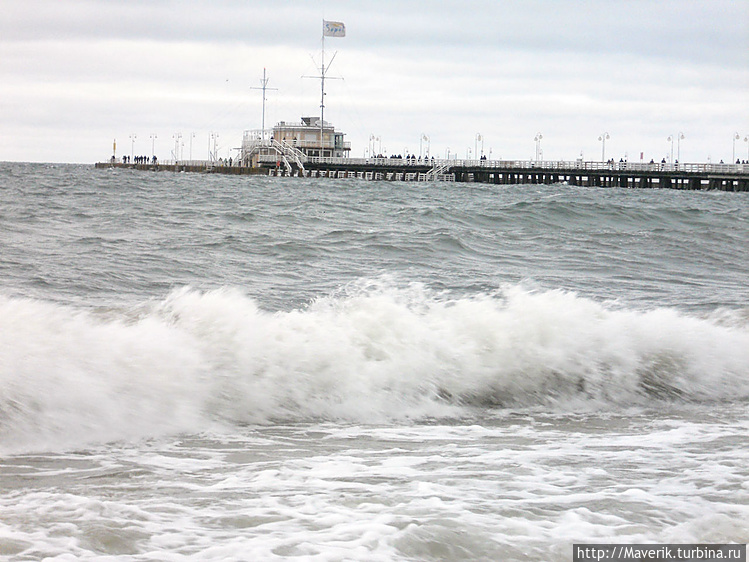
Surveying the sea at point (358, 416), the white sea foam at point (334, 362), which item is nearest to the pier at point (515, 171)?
the sea at point (358, 416)

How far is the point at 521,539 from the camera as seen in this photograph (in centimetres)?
349

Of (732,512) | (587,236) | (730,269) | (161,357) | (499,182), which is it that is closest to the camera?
(732,512)

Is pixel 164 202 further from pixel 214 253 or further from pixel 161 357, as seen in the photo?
pixel 161 357

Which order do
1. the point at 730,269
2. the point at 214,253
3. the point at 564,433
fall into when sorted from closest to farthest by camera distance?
the point at 564,433 → the point at 214,253 → the point at 730,269

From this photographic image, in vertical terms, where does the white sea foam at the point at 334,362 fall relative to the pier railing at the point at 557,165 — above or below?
below

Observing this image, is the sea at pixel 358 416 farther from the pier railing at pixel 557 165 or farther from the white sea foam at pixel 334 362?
the pier railing at pixel 557 165

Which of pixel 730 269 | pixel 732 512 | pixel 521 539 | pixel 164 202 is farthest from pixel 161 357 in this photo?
pixel 164 202

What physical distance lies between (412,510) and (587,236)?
50.0 ft

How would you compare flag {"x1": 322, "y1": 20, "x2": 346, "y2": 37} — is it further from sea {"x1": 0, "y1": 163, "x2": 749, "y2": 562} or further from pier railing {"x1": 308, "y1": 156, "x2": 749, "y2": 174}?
sea {"x1": 0, "y1": 163, "x2": 749, "y2": 562}

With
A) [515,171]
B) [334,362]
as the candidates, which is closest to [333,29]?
[515,171]

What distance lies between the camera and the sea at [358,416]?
11.7 ft

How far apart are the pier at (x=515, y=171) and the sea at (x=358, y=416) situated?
5730cm

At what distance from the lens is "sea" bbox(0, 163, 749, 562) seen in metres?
3.58

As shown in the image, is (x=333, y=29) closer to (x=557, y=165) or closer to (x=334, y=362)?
(x=557, y=165)
